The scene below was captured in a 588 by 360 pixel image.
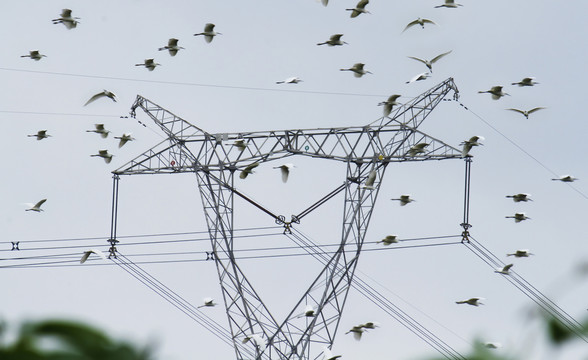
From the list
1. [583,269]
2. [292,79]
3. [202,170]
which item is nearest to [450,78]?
[292,79]

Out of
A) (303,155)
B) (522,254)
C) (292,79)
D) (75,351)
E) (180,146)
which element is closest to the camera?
(75,351)

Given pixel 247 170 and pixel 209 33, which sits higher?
pixel 209 33

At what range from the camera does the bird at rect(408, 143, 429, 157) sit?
1437 inches

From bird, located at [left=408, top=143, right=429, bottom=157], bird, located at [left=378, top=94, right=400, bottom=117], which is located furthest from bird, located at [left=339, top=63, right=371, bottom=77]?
bird, located at [left=408, top=143, right=429, bottom=157]

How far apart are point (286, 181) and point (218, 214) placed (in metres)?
2.10

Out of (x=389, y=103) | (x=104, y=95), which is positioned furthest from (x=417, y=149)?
(x=104, y=95)

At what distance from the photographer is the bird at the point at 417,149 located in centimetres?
3650

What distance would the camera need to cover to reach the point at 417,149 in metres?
36.5

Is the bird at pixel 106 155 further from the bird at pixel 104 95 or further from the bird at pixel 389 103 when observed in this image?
the bird at pixel 389 103

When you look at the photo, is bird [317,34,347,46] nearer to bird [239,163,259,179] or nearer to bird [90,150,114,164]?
bird [239,163,259,179]

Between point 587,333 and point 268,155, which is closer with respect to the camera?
point 587,333

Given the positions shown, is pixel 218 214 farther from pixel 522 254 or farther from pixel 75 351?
pixel 75 351

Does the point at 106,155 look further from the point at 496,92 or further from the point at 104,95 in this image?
the point at 496,92

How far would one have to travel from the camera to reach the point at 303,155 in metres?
36.9
